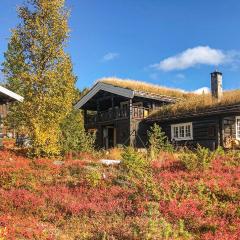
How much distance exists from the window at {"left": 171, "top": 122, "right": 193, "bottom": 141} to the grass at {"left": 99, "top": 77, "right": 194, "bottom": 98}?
403 cm

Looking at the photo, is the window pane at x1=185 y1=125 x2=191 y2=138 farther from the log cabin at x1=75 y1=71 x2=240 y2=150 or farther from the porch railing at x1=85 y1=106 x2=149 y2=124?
the porch railing at x1=85 y1=106 x2=149 y2=124

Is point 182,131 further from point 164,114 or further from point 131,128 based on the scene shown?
point 131,128

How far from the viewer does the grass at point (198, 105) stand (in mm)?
30369

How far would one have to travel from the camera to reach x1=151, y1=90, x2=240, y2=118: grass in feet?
99.6

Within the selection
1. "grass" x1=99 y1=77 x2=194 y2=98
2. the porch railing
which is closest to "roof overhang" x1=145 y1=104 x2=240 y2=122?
the porch railing

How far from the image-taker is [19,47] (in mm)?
25609

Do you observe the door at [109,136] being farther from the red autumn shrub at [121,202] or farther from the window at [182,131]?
the red autumn shrub at [121,202]

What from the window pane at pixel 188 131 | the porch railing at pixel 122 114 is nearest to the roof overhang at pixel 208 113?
the window pane at pixel 188 131

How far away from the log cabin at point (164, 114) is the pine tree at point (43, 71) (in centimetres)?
973

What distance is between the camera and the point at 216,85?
107ft

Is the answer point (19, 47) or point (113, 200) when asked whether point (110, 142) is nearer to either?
point (19, 47)

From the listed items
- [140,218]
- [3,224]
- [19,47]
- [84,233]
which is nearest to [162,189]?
[140,218]

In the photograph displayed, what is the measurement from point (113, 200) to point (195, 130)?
1974 centimetres

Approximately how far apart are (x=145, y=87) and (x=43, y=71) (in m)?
13.7
